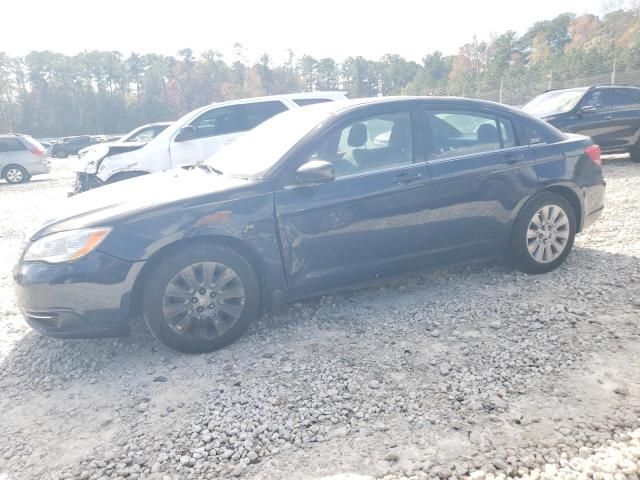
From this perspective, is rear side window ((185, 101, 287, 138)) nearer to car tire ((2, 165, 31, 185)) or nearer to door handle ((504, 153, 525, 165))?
door handle ((504, 153, 525, 165))

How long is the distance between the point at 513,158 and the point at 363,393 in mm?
2516

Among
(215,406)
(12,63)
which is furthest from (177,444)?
(12,63)

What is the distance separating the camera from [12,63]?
69625 millimetres

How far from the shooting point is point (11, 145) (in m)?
17.0

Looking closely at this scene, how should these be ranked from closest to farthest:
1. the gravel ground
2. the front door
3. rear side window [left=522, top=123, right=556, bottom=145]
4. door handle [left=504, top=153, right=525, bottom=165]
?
the gravel ground → the front door → door handle [left=504, top=153, right=525, bottom=165] → rear side window [left=522, top=123, right=556, bottom=145]

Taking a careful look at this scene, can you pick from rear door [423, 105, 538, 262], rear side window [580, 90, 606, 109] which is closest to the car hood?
rear door [423, 105, 538, 262]

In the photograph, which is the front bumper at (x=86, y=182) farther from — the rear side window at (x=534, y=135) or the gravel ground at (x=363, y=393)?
the rear side window at (x=534, y=135)

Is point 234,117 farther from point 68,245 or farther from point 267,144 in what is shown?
point 68,245

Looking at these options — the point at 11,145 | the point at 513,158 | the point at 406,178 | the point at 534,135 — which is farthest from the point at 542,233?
the point at 11,145

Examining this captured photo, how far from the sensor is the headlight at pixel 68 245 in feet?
10.2

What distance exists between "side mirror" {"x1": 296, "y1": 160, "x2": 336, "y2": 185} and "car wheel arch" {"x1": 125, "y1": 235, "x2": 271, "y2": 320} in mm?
617

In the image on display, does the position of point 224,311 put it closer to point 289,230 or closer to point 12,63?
point 289,230

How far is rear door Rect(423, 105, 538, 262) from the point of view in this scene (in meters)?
3.96

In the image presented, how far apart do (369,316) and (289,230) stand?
95 cm
